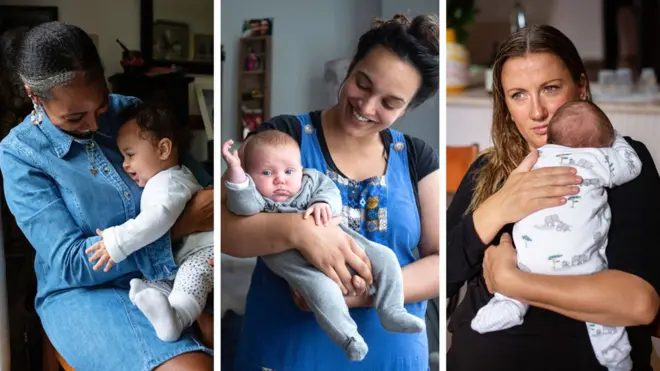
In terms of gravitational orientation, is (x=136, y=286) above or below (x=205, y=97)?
below

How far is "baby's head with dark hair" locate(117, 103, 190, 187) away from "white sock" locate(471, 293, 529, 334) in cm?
80

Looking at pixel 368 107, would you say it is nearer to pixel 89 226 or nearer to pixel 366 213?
pixel 366 213

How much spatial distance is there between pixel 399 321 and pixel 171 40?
0.86m

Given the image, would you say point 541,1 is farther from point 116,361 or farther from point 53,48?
point 116,361

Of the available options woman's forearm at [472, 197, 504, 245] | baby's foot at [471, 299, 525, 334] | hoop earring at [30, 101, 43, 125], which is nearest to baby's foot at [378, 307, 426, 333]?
baby's foot at [471, 299, 525, 334]

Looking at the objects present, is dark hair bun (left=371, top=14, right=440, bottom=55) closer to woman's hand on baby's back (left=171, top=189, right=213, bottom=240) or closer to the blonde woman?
the blonde woman

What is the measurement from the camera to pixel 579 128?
1.36 metres

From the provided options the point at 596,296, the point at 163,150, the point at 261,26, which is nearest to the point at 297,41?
the point at 261,26

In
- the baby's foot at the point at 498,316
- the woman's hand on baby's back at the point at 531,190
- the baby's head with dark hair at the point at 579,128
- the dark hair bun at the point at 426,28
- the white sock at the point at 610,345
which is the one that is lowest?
the white sock at the point at 610,345

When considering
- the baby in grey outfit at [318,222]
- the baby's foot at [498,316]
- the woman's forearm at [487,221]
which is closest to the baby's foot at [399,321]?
the baby in grey outfit at [318,222]

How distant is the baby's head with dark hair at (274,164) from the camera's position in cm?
147


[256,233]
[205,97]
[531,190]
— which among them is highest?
[205,97]

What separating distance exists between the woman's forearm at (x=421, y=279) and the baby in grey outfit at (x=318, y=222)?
0.9 inches

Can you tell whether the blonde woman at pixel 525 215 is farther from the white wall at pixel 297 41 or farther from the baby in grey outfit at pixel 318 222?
the white wall at pixel 297 41
